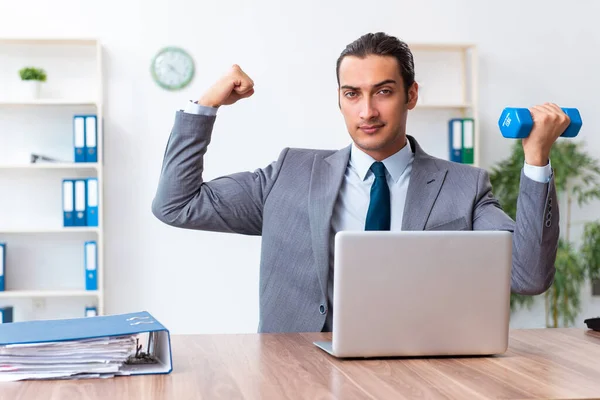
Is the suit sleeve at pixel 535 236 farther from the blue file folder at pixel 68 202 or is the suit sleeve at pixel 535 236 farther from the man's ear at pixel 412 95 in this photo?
the blue file folder at pixel 68 202

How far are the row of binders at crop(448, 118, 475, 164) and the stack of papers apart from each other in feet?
11.7

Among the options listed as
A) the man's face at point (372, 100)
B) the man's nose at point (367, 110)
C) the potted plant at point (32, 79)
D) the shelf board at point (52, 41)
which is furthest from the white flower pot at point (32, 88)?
the man's nose at point (367, 110)

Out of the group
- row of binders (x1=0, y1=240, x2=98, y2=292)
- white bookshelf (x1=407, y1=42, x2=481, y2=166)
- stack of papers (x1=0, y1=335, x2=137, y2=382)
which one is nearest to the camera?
stack of papers (x1=0, y1=335, x2=137, y2=382)

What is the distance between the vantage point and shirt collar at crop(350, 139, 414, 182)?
2.27m

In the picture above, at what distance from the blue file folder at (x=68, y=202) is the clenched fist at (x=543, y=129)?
10.3ft

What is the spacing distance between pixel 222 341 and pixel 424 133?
3345 millimetres

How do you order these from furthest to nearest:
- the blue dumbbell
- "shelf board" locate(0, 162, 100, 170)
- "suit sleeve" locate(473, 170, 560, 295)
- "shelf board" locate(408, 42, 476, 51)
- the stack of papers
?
"shelf board" locate(408, 42, 476, 51) < "shelf board" locate(0, 162, 100, 170) < "suit sleeve" locate(473, 170, 560, 295) < the blue dumbbell < the stack of papers

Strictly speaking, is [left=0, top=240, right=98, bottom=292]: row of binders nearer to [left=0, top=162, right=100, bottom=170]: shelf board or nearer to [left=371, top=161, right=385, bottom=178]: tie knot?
[left=0, top=162, right=100, bottom=170]: shelf board

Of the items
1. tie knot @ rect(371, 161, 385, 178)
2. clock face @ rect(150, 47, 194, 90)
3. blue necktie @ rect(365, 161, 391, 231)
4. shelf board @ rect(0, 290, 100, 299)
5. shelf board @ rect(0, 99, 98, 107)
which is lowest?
shelf board @ rect(0, 290, 100, 299)

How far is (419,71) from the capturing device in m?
4.88

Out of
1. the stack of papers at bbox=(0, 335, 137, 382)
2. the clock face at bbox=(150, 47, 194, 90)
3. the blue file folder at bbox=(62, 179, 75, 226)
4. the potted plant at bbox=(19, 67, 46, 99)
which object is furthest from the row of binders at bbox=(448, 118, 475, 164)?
the stack of papers at bbox=(0, 335, 137, 382)

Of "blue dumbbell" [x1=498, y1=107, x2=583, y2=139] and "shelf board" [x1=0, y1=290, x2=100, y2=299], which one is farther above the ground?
"blue dumbbell" [x1=498, y1=107, x2=583, y2=139]

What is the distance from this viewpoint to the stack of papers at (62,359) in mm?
1368

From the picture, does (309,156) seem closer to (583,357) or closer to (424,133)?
(583,357)
